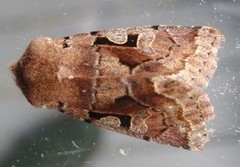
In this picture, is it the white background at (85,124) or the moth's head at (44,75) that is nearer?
the moth's head at (44,75)

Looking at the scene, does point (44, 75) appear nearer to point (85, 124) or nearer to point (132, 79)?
point (132, 79)

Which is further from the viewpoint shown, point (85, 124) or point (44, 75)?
point (85, 124)

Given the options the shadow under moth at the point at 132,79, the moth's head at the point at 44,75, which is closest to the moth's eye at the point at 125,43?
the shadow under moth at the point at 132,79

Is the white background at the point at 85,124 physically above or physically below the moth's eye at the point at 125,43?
below

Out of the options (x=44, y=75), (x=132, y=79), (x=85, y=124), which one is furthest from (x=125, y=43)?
(x=85, y=124)

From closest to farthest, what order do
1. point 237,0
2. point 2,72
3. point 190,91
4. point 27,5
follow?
point 190,91 → point 2,72 → point 27,5 → point 237,0

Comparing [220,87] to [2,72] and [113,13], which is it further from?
[2,72]

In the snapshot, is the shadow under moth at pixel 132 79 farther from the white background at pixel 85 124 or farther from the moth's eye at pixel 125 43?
the white background at pixel 85 124

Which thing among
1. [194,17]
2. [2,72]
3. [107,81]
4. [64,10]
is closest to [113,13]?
[64,10]
